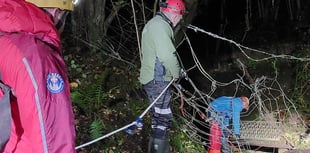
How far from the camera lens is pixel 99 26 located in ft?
28.6

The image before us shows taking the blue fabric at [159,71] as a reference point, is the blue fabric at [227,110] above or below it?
below

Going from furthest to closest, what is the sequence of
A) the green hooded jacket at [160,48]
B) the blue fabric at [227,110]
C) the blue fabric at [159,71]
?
the blue fabric at [227,110] < the blue fabric at [159,71] < the green hooded jacket at [160,48]

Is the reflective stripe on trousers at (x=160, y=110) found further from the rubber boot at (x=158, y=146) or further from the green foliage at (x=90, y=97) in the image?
the green foliage at (x=90, y=97)

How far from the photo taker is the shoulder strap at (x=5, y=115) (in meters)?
1.96

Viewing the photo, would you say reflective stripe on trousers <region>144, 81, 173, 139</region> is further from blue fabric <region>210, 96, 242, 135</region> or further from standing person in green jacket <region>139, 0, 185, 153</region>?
blue fabric <region>210, 96, 242, 135</region>

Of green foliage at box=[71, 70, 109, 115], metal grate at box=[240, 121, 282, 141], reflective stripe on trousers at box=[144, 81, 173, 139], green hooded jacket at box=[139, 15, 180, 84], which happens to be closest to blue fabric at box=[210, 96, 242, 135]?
metal grate at box=[240, 121, 282, 141]

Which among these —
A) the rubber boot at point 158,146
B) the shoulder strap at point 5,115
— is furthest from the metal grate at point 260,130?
the shoulder strap at point 5,115

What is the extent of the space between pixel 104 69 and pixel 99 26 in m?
1.03

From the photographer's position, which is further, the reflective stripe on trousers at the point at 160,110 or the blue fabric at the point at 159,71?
the reflective stripe on trousers at the point at 160,110

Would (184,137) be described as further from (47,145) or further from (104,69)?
(47,145)

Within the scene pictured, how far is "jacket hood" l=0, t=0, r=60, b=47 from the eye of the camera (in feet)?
6.60

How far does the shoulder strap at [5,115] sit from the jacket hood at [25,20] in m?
0.28

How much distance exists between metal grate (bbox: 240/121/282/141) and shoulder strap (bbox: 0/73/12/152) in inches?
220

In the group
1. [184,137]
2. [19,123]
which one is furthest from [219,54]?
[19,123]
